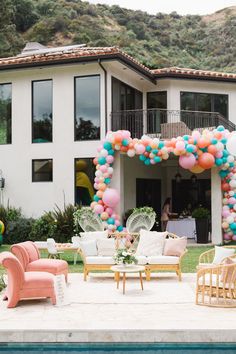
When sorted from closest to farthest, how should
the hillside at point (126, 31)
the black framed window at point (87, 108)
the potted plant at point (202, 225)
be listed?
the potted plant at point (202, 225) < the black framed window at point (87, 108) < the hillside at point (126, 31)

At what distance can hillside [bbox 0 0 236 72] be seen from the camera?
4650cm

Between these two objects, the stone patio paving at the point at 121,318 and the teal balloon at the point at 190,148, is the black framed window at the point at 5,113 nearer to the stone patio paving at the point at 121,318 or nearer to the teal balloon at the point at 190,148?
the teal balloon at the point at 190,148

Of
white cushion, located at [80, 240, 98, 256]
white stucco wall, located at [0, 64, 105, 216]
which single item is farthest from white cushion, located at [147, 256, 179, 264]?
white stucco wall, located at [0, 64, 105, 216]

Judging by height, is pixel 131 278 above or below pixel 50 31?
below

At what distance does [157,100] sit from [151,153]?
633 cm

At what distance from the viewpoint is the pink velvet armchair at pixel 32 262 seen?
10.7m

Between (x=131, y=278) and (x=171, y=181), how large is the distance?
13513 millimetres

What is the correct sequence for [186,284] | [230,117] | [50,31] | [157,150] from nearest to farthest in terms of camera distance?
[186,284] < [157,150] < [230,117] < [50,31]

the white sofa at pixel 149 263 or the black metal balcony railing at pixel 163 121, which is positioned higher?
the black metal balcony railing at pixel 163 121

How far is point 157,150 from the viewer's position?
1914 cm

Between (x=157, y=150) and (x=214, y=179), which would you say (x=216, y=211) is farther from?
(x=157, y=150)

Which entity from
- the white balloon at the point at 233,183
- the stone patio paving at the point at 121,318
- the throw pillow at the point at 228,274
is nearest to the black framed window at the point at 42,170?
the white balloon at the point at 233,183

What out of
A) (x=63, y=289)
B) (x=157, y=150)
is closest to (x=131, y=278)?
(x=63, y=289)

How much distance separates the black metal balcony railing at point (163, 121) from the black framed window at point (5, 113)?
4593mm
